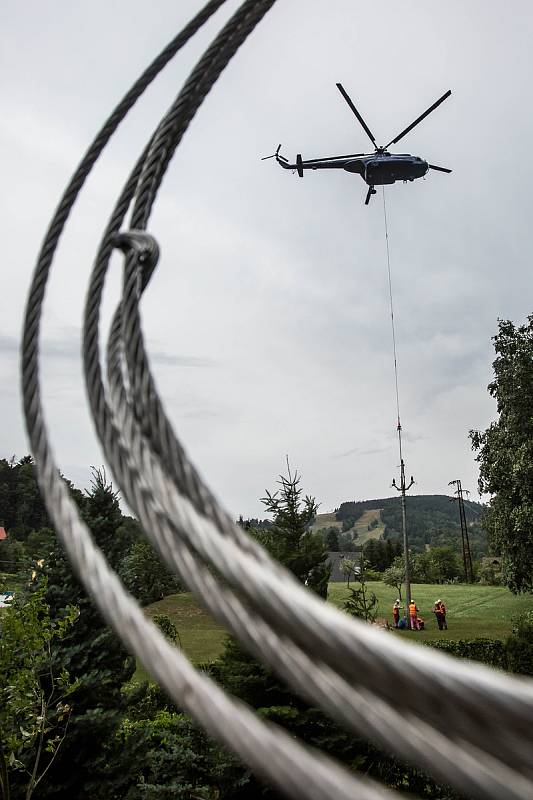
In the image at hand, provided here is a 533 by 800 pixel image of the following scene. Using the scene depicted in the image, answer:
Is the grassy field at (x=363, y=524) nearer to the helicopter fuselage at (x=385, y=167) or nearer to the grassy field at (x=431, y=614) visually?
the grassy field at (x=431, y=614)

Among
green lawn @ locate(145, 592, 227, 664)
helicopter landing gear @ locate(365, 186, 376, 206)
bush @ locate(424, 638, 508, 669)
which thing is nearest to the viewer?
helicopter landing gear @ locate(365, 186, 376, 206)

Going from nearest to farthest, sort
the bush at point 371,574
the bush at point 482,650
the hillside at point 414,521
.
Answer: the bush at point 371,574, the bush at point 482,650, the hillside at point 414,521

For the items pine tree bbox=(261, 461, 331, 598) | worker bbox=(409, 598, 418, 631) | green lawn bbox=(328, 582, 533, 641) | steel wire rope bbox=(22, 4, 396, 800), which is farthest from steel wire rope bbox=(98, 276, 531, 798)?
worker bbox=(409, 598, 418, 631)

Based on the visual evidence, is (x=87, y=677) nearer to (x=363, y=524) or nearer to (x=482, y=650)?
(x=482, y=650)

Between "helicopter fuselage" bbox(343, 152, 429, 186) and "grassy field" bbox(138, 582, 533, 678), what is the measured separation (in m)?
10.4

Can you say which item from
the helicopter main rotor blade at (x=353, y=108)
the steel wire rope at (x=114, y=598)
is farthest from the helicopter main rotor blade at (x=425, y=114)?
Result: the steel wire rope at (x=114, y=598)

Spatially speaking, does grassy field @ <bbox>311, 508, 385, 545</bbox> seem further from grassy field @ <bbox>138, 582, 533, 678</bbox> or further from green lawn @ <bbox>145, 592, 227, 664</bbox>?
green lawn @ <bbox>145, 592, 227, 664</bbox>

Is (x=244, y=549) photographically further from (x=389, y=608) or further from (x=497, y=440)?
(x=389, y=608)

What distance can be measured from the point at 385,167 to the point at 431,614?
18051 mm

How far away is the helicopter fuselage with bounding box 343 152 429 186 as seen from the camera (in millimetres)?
13781

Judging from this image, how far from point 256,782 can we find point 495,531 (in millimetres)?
14159

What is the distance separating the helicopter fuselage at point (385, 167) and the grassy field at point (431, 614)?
1042 cm

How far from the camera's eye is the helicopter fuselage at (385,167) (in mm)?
13781

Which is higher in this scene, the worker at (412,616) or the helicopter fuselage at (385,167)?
the helicopter fuselage at (385,167)
